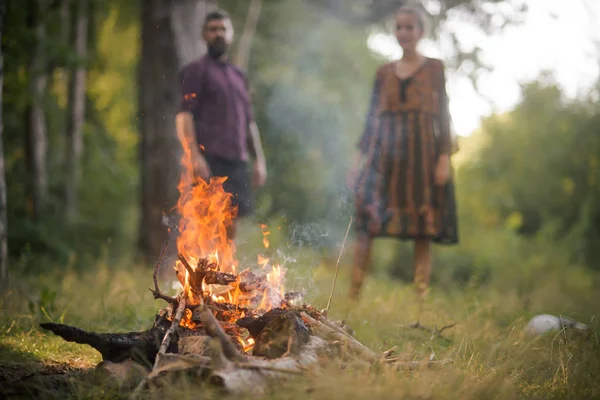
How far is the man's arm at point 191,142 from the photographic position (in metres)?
5.04

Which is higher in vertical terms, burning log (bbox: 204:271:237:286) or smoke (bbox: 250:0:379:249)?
smoke (bbox: 250:0:379:249)

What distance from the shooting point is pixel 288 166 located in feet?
36.2

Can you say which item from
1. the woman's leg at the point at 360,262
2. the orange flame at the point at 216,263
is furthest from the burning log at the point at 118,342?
the woman's leg at the point at 360,262

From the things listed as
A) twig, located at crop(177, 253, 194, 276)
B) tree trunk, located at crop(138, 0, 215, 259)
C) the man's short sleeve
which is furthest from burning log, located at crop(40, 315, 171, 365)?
tree trunk, located at crop(138, 0, 215, 259)

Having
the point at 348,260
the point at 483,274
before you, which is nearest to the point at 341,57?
the point at 348,260

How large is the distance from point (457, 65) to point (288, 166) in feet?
12.2

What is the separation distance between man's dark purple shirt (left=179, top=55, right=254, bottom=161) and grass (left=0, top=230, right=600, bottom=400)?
3.08 ft

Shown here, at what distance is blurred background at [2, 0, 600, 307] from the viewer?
7.73 m

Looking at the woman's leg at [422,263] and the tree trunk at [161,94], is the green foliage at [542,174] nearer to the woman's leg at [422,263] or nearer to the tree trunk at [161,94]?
the woman's leg at [422,263]

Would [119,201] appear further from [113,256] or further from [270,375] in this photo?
[270,375]

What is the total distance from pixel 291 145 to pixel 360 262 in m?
5.76

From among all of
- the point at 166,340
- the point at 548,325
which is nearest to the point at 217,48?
the point at 166,340

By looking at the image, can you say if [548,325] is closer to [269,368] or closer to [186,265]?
[269,368]

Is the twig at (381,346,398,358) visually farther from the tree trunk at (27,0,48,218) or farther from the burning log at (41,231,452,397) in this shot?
the tree trunk at (27,0,48,218)
